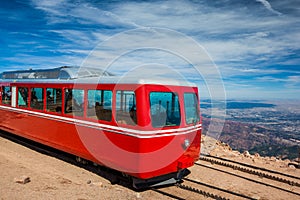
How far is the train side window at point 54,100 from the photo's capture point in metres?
8.68

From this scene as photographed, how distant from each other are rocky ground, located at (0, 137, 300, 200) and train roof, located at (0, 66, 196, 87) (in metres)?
2.73

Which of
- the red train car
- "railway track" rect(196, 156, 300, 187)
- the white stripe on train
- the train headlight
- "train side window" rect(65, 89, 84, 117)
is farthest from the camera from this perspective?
"railway track" rect(196, 156, 300, 187)

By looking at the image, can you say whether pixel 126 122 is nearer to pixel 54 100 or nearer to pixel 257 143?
pixel 54 100

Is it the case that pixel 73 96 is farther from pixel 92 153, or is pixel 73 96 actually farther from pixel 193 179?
pixel 193 179

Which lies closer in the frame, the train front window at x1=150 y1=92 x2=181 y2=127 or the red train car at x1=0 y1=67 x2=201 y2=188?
the red train car at x1=0 y1=67 x2=201 y2=188

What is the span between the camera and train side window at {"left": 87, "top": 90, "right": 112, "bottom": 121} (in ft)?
22.8

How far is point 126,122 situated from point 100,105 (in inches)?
42.6

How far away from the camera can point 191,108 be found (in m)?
7.62

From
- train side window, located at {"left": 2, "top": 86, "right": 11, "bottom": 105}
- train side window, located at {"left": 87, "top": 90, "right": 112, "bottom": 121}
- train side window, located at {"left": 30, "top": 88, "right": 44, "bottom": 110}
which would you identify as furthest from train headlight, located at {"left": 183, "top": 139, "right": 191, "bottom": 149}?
train side window, located at {"left": 2, "top": 86, "right": 11, "bottom": 105}

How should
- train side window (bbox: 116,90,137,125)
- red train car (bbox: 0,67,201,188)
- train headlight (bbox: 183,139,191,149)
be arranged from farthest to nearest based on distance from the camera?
train headlight (bbox: 183,139,191,149) < train side window (bbox: 116,90,137,125) < red train car (bbox: 0,67,201,188)

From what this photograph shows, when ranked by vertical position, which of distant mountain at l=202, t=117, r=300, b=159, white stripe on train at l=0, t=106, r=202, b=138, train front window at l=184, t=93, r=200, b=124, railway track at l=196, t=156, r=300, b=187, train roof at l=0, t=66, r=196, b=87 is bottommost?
distant mountain at l=202, t=117, r=300, b=159

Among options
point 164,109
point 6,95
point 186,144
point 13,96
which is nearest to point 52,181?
point 164,109

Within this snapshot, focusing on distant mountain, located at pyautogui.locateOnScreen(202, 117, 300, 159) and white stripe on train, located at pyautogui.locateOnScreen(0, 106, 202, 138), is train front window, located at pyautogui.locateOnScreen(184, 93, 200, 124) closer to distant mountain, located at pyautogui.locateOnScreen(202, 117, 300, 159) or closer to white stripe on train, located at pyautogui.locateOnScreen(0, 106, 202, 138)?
white stripe on train, located at pyautogui.locateOnScreen(0, 106, 202, 138)

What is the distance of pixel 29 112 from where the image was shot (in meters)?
10.4
